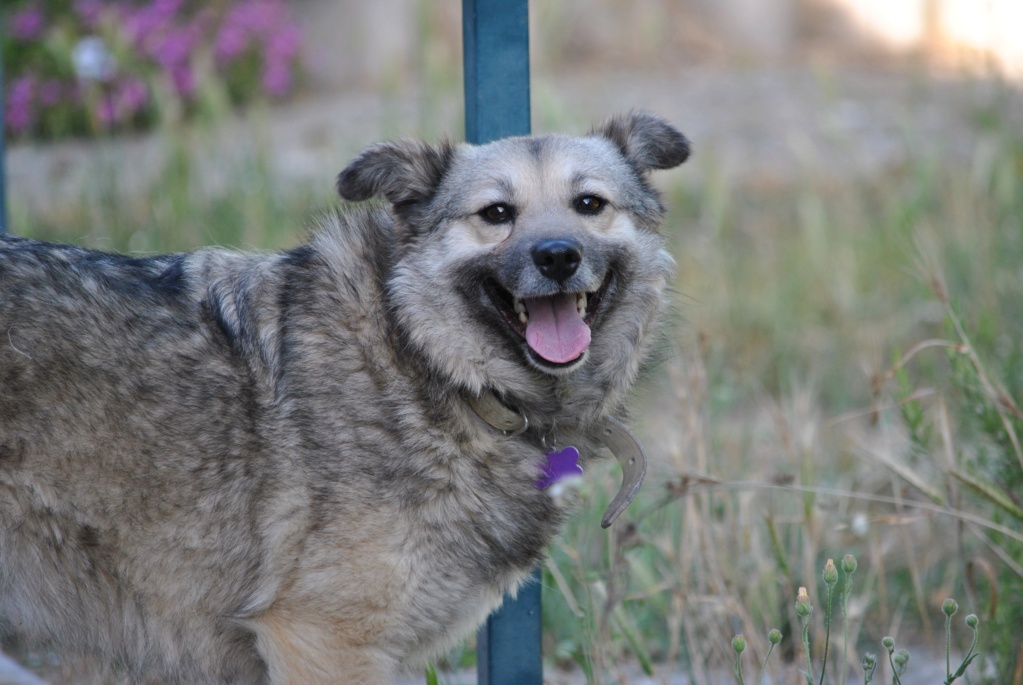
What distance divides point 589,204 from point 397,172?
51 centimetres

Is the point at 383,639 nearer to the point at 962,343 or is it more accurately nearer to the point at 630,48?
the point at 962,343

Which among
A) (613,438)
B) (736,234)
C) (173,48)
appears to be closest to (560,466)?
(613,438)

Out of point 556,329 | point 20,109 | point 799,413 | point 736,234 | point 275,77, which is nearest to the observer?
point 556,329

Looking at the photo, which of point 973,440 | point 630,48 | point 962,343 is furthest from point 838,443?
point 630,48

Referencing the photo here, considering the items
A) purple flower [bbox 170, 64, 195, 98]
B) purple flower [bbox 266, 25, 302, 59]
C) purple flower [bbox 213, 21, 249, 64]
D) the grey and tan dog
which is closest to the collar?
the grey and tan dog

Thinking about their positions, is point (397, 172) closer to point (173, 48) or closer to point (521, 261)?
point (521, 261)

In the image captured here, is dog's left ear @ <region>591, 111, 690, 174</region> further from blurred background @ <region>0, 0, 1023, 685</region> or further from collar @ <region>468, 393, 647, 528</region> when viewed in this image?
collar @ <region>468, 393, 647, 528</region>

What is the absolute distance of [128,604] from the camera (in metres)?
2.48

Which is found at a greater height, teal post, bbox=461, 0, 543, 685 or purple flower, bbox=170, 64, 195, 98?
purple flower, bbox=170, 64, 195, 98

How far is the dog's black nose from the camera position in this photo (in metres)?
2.52

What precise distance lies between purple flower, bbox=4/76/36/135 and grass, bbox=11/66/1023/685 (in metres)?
1.44

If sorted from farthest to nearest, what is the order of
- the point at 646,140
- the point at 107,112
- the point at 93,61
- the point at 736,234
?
the point at 736,234
the point at 107,112
the point at 93,61
the point at 646,140

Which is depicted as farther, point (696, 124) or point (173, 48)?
point (696, 124)

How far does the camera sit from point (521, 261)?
2588 mm
